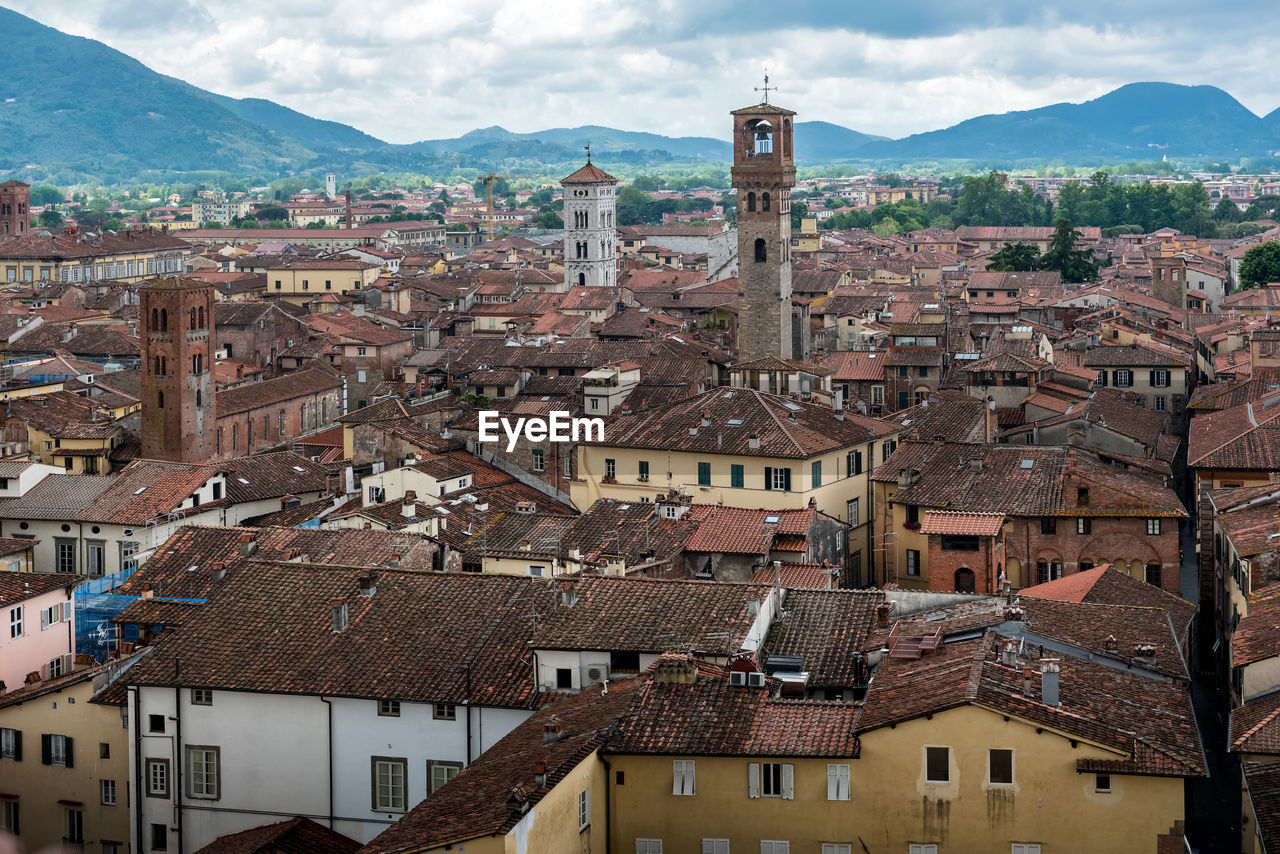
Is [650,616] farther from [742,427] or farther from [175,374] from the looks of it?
[175,374]

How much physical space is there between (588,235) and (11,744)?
9614cm

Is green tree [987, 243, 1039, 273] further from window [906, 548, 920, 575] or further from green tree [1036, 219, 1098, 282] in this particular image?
window [906, 548, 920, 575]

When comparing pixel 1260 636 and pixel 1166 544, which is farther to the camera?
pixel 1166 544

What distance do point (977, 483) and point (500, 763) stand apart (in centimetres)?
2279

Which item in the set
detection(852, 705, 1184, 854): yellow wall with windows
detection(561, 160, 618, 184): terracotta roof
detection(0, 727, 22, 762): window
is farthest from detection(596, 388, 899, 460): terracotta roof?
detection(561, 160, 618, 184): terracotta roof

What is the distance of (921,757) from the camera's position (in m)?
20.5

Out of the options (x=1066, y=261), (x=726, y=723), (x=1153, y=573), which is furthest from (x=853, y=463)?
(x=1066, y=261)

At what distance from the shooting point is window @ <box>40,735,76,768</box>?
26.9 metres

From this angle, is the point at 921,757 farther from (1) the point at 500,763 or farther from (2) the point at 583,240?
(2) the point at 583,240

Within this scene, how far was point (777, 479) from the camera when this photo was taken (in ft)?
140

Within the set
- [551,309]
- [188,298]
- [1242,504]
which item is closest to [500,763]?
[1242,504]

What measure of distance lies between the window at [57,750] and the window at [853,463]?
22364 millimetres

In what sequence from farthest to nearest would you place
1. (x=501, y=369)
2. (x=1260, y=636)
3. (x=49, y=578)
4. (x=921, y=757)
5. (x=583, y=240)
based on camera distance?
(x=583, y=240), (x=501, y=369), (x=49, y=578), (x=1260, y=636), (x=921, y=757)

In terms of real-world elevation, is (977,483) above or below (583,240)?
A: below
